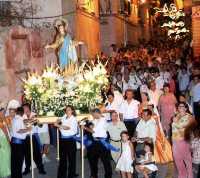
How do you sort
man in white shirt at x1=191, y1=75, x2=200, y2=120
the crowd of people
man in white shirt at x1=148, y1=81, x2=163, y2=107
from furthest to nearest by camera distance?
man in white shirt at x1=191, y1=75, x2=200, y2=120, man in white shirt at x1=148, y1=81, x2=163, y2=107, the crowd of people

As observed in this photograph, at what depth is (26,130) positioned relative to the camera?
13719mm

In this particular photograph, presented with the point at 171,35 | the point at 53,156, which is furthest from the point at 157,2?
the point at 53,156

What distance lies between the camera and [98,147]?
1346 cm

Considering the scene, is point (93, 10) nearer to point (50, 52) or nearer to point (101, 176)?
point (50, 52)

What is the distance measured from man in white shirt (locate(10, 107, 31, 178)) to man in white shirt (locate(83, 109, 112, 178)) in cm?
138

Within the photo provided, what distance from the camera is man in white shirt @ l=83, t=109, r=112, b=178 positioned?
13.5m

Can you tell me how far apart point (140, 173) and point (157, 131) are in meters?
1.83

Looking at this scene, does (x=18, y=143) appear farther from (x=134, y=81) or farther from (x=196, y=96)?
(x=134, y=81)

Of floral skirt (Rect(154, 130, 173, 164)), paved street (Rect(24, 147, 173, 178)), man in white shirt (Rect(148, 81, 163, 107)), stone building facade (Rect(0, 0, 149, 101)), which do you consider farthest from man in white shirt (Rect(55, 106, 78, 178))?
stone building facade (Rect(0, 0, 149, 101))

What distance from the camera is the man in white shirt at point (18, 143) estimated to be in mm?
13781

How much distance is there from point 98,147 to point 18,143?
69.5 inches

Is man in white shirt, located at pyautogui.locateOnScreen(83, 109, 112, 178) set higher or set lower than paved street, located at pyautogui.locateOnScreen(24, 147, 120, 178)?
higher

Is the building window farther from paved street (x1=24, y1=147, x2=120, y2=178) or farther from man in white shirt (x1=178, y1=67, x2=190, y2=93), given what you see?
man in white shirt (x1=178, y1=67, x2=190, y2=93)

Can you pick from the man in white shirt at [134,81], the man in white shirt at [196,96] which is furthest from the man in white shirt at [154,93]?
the man in white shirt at [134,81]
